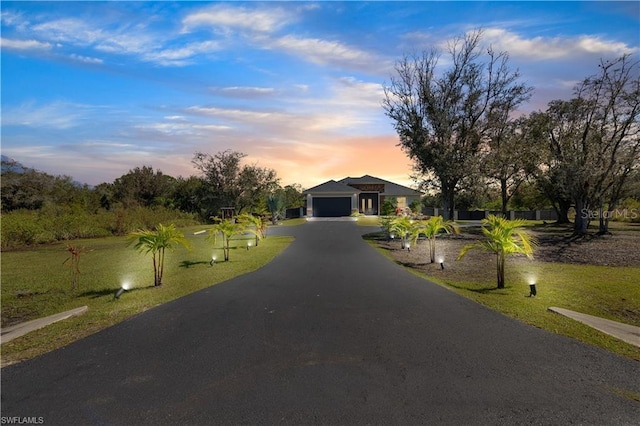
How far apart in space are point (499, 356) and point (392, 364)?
1.37 metres

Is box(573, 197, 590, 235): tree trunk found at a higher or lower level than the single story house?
lower

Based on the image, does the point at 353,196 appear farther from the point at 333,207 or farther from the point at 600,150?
the point at 600,150

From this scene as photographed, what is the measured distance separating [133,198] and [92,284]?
31.5m

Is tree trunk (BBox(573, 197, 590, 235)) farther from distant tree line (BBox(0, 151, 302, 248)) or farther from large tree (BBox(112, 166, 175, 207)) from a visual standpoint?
large tree (BBox(112, 166, 175, 207))

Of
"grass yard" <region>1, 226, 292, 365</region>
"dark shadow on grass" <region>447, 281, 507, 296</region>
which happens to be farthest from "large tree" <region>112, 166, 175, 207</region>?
"dark shadow on grass" <region>447, 281, 507, 296</region>

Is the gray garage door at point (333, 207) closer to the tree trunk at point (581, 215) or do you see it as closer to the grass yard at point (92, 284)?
the tree trunk at point (581, 215)

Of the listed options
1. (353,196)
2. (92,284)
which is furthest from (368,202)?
(92,284)

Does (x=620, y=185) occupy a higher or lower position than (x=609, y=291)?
higher

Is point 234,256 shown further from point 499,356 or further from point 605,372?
point 605,372

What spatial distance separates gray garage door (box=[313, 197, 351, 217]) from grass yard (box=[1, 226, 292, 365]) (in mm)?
31093

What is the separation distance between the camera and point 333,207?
4700 cm

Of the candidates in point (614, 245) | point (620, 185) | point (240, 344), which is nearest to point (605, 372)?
point (240, 344)

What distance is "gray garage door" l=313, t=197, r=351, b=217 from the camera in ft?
154

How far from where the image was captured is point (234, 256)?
551 inches
